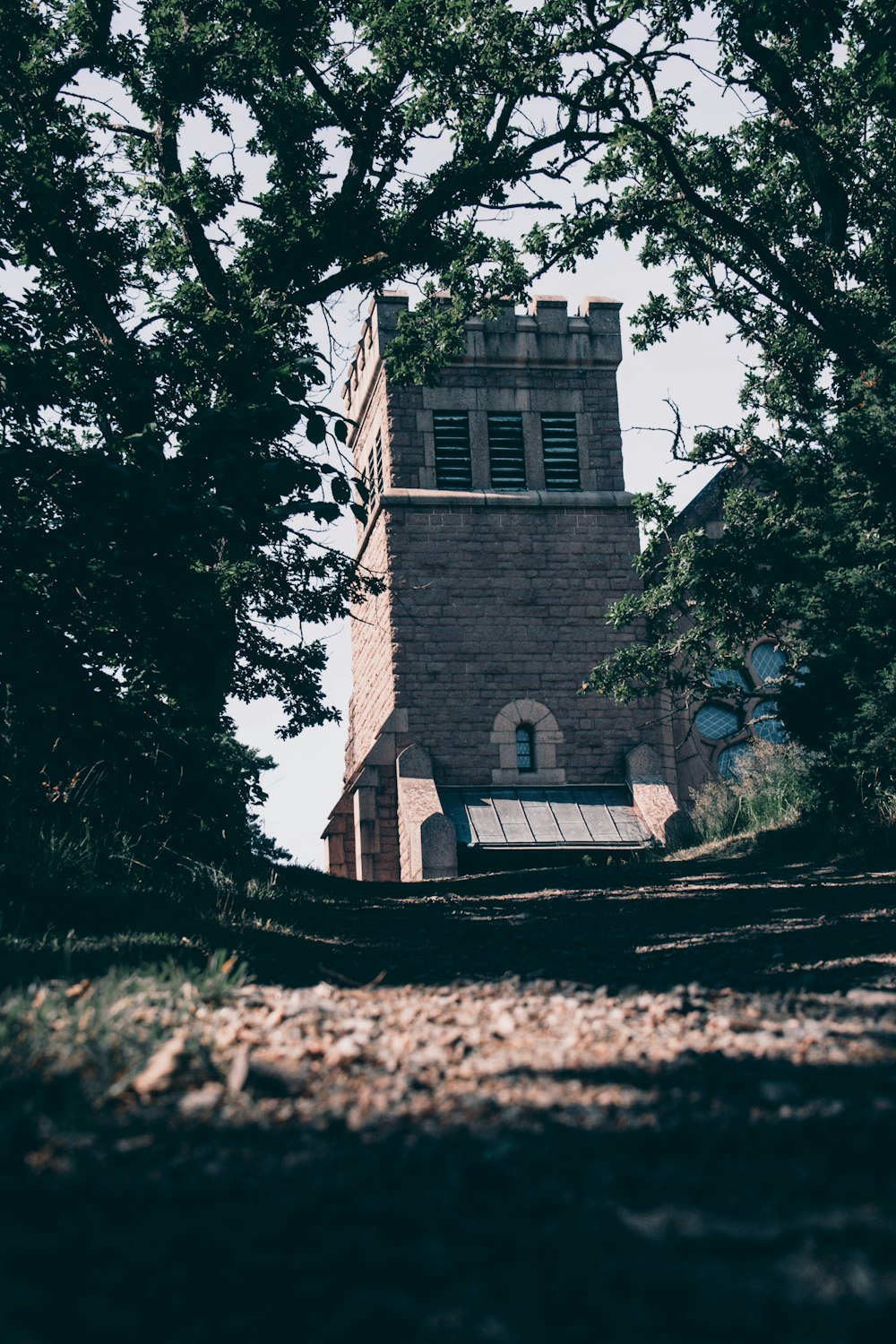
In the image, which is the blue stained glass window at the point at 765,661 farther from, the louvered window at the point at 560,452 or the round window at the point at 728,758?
the louvered window at the point at 560,452

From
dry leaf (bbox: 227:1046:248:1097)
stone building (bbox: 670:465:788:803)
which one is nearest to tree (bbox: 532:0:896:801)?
stone building (bbox: 670:465:788:803)

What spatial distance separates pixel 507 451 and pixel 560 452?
99 cm

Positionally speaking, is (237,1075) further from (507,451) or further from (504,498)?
(507,451)

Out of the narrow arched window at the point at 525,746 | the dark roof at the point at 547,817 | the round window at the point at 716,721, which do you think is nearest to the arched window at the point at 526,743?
the narrow arched window at the point at 525,746

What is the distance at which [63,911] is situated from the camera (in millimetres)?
5938

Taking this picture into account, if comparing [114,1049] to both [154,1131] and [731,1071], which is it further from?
[731,1071]

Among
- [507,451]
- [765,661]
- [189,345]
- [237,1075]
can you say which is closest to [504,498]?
[507,451]

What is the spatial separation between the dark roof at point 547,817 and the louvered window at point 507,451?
18.8ft

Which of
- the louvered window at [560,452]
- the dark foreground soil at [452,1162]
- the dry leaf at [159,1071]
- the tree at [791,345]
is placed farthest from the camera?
the louvered window at [560,452]

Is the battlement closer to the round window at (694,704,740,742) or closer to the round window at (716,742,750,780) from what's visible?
the round window at (694,704,740,742)

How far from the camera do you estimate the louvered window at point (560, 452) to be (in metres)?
22.0

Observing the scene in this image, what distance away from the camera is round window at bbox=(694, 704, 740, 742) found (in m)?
21.2

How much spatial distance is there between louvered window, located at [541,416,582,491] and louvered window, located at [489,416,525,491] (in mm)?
446

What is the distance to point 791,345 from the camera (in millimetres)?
13594
